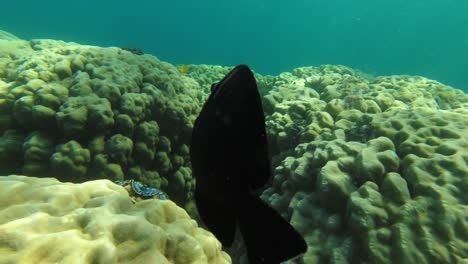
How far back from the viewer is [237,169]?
2.73 ft

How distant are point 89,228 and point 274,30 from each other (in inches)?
6483

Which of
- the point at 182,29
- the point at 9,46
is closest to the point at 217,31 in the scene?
the point at 182,29

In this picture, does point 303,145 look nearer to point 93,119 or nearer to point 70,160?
point 93,119

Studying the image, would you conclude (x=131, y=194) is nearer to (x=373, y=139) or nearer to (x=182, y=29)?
(x=373, y=139)

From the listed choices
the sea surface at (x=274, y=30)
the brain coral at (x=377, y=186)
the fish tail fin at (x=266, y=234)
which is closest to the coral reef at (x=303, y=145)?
the brain coral at (x=377, y=186)

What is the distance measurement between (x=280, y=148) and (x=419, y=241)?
2.79 metres

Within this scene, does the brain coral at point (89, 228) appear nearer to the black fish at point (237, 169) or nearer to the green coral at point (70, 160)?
the black fish at point (237, 169)

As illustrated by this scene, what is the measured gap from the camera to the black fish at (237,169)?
77 cm

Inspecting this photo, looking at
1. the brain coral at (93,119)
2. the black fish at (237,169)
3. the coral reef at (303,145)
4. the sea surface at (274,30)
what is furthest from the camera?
the sea surface at (274,30)

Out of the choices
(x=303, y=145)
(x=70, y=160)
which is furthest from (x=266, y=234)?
(x=70, y=160)

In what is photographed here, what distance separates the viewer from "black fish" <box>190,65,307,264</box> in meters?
0.77

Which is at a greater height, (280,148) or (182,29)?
(182,29)

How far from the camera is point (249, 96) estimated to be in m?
0.77

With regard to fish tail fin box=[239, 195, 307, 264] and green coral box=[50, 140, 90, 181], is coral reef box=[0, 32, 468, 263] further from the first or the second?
fish tail fin box=[239, 195, 307, 264]
